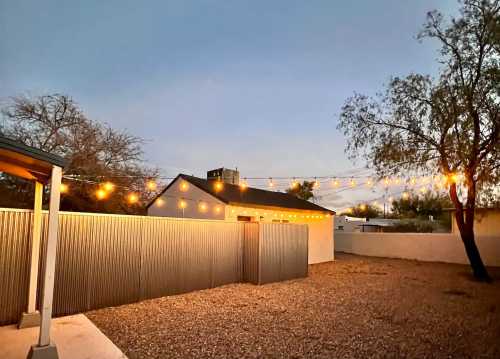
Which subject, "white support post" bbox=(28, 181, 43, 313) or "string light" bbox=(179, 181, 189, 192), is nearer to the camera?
"white support post" bbox=(28, 181, 43, 313)

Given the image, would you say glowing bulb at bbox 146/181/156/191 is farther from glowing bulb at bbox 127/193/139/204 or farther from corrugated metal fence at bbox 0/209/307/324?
corrugated metal fence at bbox 0/209/307/324

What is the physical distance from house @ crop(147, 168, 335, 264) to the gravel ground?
350 cm

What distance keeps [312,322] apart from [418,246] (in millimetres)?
12368

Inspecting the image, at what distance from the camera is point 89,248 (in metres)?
5.43

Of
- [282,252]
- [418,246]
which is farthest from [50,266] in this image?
[418,246]

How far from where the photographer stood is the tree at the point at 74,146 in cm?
1117

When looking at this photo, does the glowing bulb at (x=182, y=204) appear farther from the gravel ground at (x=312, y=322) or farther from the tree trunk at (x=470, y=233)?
the tree trunk at (x=470, y=233)

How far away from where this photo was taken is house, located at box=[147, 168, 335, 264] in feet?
36.2

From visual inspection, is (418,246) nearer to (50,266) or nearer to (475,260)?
(475,260)

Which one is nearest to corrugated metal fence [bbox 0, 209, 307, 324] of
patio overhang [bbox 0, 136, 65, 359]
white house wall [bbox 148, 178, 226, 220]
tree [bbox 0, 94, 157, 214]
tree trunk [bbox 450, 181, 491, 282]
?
patio overhang [bbox 0, 136, 65, 359]

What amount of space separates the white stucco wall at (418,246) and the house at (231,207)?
12.4 ft

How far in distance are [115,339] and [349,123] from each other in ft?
30.1

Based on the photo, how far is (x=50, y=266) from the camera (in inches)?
123

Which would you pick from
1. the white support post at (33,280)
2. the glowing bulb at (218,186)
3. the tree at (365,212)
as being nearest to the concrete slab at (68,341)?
the white support post at (33,280)
